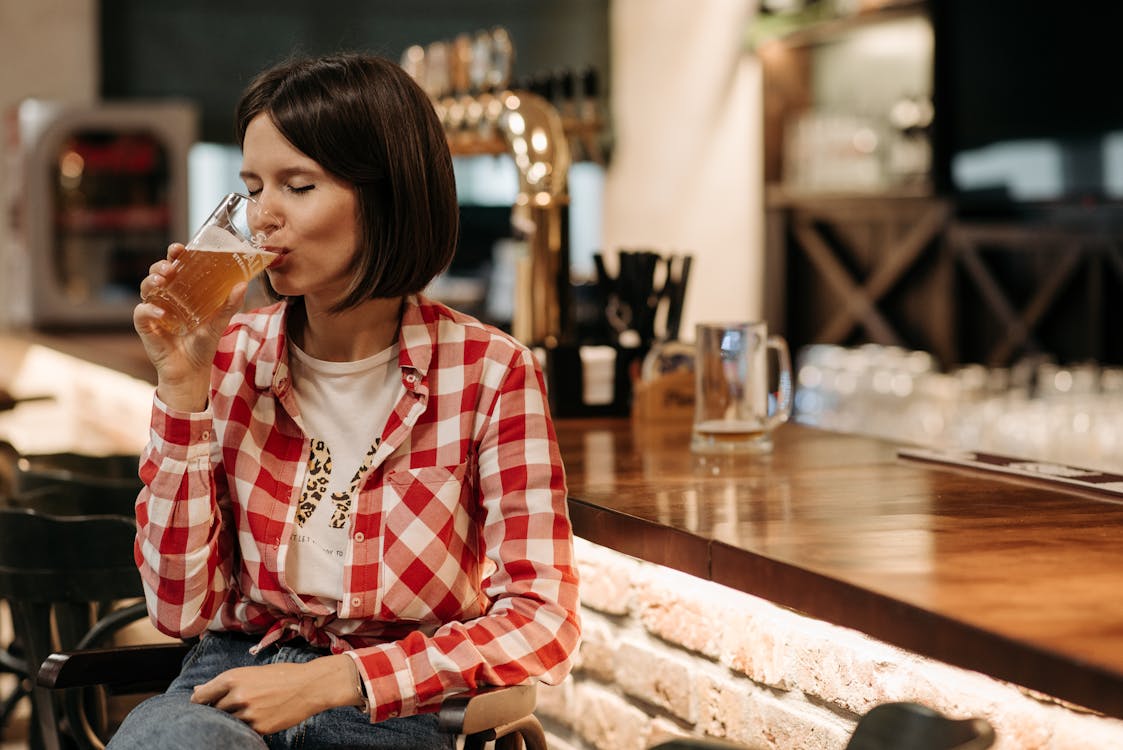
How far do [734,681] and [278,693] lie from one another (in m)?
0.66

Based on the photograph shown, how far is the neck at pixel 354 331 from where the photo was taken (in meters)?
1.73

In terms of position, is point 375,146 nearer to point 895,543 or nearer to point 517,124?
point 895,543

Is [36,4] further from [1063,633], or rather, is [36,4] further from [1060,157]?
[1063,633]

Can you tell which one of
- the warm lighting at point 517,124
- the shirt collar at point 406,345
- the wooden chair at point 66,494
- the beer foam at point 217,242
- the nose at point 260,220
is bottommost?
the wooden chair at point 66,494

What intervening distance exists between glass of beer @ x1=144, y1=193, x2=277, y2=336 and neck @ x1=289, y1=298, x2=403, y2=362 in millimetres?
143

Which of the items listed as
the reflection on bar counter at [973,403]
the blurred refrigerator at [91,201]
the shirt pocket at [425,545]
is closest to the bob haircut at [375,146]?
the shirt pocket at [425,545]

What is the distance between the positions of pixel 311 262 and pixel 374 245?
0.24ft

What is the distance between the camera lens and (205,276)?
159 centimetres

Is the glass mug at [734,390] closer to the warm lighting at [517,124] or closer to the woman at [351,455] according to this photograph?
the woman at [351,455]

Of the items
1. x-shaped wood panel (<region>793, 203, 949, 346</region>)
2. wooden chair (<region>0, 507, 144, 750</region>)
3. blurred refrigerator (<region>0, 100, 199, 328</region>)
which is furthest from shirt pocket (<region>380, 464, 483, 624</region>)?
blurred refrigerator (<region>0, 100, 199, 328</region>)

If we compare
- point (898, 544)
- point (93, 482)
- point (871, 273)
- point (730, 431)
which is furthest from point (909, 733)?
point (871, 273)

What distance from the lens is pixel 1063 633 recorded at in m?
1.14

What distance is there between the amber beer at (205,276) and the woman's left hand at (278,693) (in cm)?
39

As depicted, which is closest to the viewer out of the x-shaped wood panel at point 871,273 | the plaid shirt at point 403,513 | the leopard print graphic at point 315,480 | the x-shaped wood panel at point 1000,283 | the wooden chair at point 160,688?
the wooden chair at point 160,688
